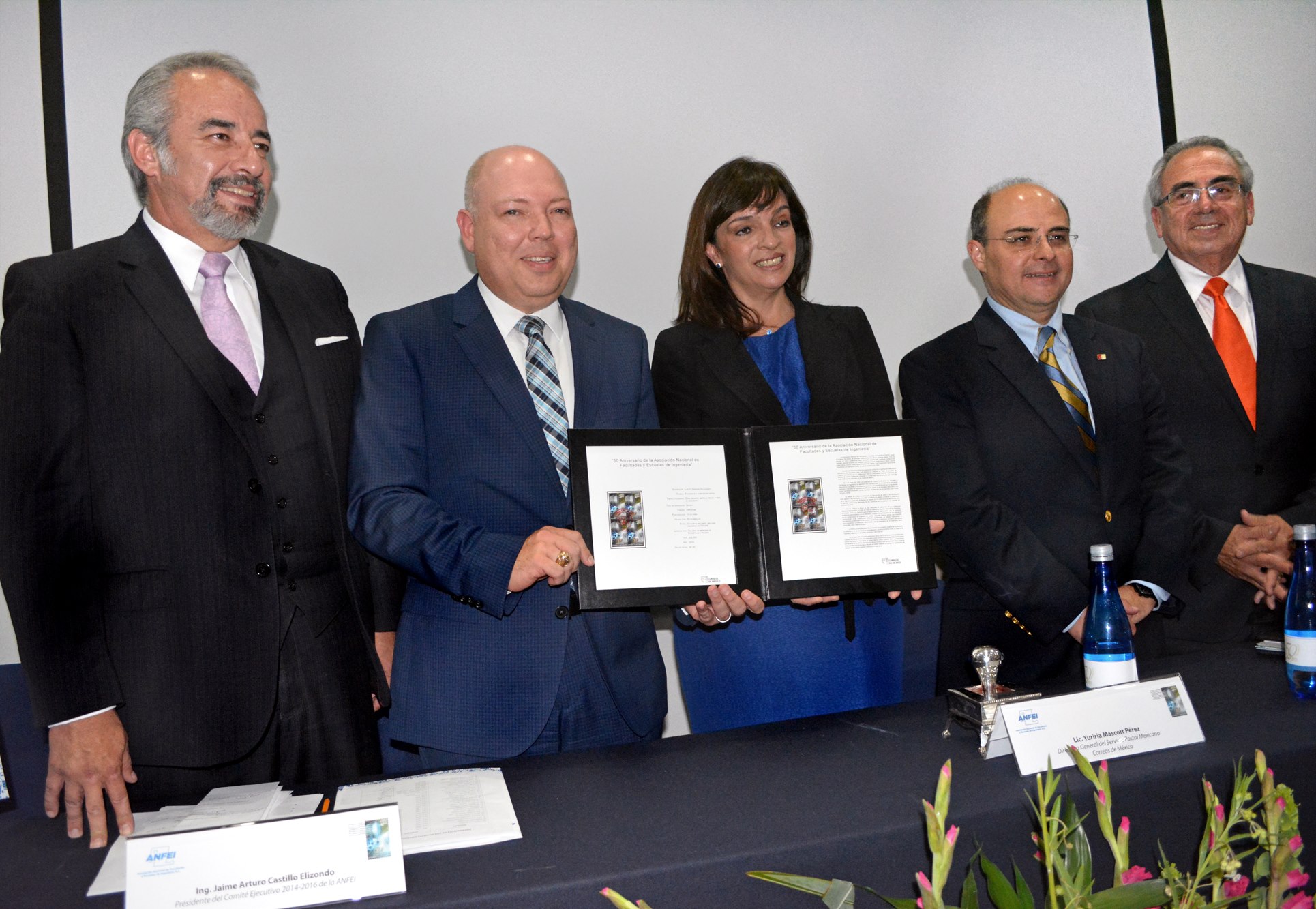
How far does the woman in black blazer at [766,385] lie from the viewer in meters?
2.49

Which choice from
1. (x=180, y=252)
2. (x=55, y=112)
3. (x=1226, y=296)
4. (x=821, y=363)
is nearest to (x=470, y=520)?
(x=180, y=252)

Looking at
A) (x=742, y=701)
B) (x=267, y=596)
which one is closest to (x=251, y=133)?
(x=267, y=596)

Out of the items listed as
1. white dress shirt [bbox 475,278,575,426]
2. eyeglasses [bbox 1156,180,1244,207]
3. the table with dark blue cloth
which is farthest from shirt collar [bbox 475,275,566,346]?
eyeglasses [bbox 1156,180,1244,207]

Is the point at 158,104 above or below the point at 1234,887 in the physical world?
above

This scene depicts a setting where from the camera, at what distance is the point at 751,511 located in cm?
214

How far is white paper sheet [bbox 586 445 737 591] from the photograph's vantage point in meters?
2.01

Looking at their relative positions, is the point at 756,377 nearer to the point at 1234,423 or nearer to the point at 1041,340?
the point at 1041,340

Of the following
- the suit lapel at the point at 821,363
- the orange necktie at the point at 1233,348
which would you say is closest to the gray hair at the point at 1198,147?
the orange necktie at the point at 1233,348

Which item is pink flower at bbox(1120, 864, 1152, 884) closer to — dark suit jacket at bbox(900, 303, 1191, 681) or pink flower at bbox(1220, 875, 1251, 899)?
pink flower at bbox(1220, 875, 1251, 899)

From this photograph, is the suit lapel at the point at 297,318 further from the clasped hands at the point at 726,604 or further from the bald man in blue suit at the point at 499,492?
the clasped hands at the point at 726,604

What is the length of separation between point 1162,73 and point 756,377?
304cm

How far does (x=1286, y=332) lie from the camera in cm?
312

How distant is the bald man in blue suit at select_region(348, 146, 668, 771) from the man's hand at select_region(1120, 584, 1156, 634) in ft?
4.11

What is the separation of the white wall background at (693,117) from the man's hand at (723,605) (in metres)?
1.60
